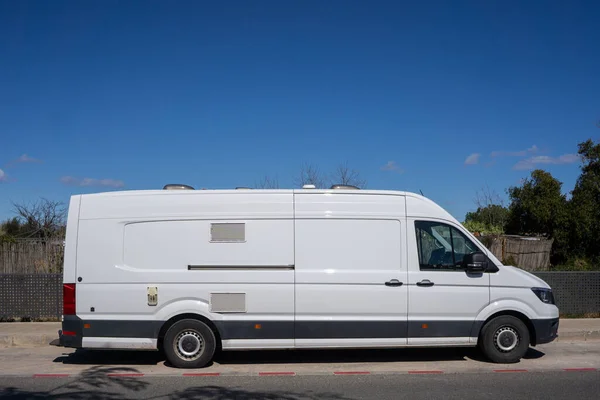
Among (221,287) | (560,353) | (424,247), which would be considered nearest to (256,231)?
(221,287)

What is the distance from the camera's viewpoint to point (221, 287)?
803 centimetres

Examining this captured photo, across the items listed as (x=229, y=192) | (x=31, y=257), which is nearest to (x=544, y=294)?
(x=229, y=192)

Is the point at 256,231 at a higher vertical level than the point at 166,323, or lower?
higher

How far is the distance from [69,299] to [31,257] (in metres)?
5.74

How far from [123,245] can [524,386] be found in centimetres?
562

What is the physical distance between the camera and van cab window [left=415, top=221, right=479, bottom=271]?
8.28 m

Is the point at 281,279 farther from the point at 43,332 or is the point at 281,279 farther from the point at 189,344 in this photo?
the point at 43,332

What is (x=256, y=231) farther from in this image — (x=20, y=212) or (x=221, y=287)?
(x=20, y=212)

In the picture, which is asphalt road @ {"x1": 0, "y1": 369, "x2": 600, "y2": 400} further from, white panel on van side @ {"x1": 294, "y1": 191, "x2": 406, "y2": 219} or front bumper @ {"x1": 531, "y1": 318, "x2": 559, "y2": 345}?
white panel on van side @ {"x1": 294, "y1": 191, "x2": 406, "y2": 219}

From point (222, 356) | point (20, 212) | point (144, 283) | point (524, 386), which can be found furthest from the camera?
point (20, 212)

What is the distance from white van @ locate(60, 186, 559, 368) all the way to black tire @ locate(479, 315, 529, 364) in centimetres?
1

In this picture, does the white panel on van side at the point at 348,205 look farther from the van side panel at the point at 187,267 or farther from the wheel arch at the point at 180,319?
the wheel arch at the point at 180,319

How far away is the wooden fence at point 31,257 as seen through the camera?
1301 centimetres

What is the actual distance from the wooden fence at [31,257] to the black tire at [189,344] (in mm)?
6182
